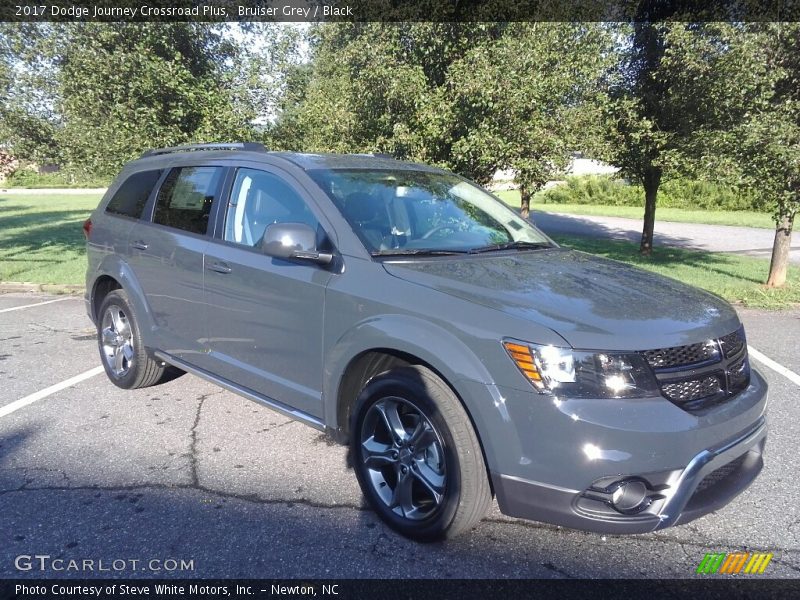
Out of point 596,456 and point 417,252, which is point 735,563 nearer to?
point 596,456

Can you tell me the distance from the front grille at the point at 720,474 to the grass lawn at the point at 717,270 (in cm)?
598

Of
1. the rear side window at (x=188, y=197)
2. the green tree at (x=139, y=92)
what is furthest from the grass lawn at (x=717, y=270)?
the green tree at (x=139, y=92)

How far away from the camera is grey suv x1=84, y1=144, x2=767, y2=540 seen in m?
2.58

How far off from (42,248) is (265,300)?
13215 millimetres

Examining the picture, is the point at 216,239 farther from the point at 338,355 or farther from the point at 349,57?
the point at 349,57

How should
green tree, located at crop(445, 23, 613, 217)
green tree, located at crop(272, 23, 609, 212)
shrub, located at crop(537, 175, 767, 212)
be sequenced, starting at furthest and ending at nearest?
1. shrub, located at crop(537, 175, 767, 212)
2. green tree, located at crop(272, 23, 609, 212)
3. green tree, located at crop(445, 23, 613, 217)

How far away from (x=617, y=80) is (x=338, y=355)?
10872 mm

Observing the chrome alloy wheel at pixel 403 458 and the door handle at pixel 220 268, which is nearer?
the chrome alloy wheel at pixel 403 458

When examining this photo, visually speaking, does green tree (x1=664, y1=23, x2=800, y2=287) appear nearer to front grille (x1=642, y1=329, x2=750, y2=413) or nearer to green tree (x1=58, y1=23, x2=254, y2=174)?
front grille (x1=642, y1=329, x2=750, y2=413)

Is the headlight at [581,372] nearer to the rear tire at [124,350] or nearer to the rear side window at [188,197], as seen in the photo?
the rear side window at [188,197]

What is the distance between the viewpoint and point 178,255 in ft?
14.3

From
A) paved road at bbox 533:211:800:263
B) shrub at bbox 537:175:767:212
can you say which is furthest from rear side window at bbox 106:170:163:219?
shrub at bbox 537:175:767:212

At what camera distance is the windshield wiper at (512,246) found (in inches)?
147

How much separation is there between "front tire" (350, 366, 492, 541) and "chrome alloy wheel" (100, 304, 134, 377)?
2.65m
